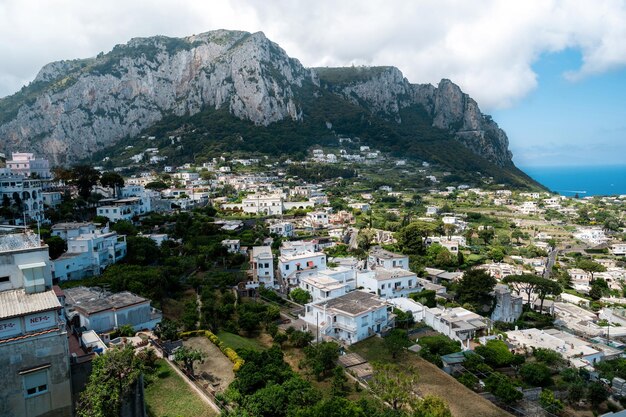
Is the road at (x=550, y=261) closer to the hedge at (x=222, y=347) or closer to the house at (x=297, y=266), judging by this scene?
the house at (x=297, y=266)

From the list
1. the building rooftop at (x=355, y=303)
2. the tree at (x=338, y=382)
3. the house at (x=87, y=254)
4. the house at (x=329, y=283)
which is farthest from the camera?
the house at (x=329, y=283)

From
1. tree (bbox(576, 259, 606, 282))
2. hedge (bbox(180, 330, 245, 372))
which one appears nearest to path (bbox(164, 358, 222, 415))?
hedge (bbox(180, 330, 245, 372))

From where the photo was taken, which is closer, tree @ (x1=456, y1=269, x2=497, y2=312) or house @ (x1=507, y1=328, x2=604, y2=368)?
house @ (x1=507, y1=328, x2=604, y2=368)

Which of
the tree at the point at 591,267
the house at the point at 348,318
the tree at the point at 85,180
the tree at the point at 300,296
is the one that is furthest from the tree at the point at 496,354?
the tree at the point at 85,180

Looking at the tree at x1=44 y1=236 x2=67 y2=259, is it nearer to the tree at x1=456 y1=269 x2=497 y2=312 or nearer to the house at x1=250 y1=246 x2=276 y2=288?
the house at x1=250 y1=246 x2=276 y2=288

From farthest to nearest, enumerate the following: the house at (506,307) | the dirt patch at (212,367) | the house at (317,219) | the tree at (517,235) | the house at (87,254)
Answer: the tree at (517,235)
the house at (317,219)
the house at (506,307)
the house at (87,254)
the dirt patch at (212,367)

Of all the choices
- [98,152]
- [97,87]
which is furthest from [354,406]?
[97,87]
